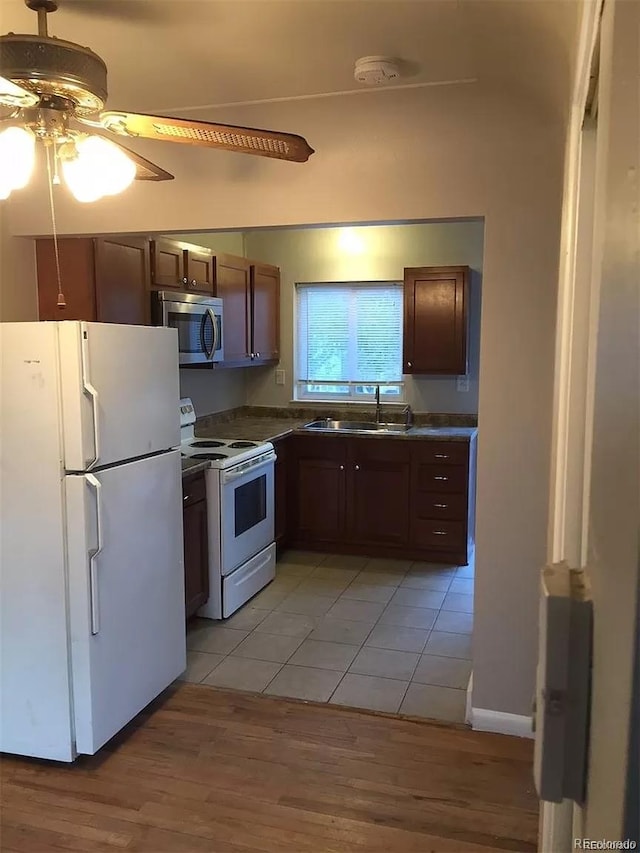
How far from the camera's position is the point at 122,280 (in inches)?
139

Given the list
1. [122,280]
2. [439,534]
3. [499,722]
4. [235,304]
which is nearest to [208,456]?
[122,280]

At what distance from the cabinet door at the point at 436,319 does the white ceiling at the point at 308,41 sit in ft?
7.82

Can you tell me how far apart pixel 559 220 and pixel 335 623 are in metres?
2.34

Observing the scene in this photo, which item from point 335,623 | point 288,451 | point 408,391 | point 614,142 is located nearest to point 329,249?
point 408,391

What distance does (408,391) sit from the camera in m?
Result: 5.34

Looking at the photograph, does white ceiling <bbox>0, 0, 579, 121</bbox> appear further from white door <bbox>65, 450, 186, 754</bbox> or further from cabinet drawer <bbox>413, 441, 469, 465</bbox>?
cabinet drawer <bbox>413, 441, 469, 465</bbox>

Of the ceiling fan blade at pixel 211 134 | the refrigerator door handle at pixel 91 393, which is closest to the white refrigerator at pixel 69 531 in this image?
the refrigerator door handle at pixel 91 393

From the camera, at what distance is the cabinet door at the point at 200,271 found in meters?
4.15

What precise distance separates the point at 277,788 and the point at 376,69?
8.20ft

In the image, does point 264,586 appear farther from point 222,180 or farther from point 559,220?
point 559,220

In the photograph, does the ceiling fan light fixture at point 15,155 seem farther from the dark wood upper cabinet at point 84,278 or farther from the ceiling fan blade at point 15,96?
the dark wood upper cabinet at point 84,278

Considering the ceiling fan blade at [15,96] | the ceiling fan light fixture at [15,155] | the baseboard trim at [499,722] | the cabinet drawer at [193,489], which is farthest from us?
the cabinet drawer at [193,489]

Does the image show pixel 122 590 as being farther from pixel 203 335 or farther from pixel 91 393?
pixel 203 335

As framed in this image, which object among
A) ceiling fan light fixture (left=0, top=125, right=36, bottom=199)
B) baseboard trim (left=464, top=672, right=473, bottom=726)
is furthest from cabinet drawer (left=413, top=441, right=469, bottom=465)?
ceiling fan light fixture (left=0, top=125, right=36, bottom=199)
